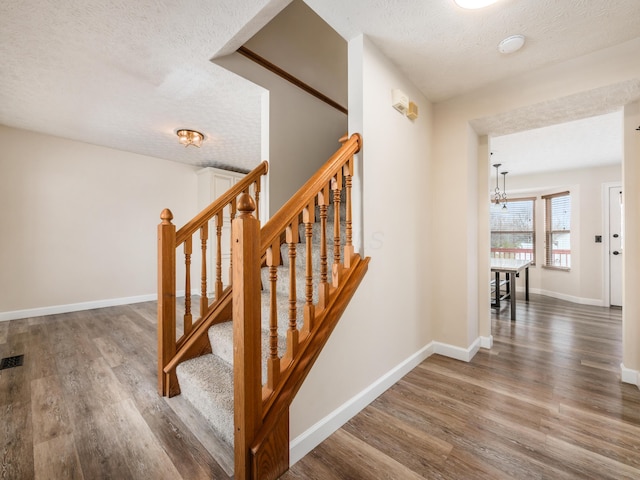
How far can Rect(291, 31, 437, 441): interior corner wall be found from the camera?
1553 millimetres

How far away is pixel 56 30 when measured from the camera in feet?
5.98

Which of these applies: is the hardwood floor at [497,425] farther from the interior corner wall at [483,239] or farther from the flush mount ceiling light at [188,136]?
the flush mount ceiling light at [188,136]

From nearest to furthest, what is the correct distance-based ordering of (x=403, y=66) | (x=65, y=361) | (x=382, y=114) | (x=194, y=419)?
1. (x=194, y=419)
2. (x=382, y=114)
3. (x=403, y=66)
4. (x=65, y=361)

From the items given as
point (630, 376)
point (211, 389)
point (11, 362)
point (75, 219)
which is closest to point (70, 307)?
point (75, 219)

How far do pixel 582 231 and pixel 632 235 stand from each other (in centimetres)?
362

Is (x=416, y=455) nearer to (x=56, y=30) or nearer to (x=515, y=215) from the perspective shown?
(x=56, y=30)

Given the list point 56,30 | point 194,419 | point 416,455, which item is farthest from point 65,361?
point 416,455

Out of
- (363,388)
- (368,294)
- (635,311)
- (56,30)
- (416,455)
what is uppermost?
(56,30)

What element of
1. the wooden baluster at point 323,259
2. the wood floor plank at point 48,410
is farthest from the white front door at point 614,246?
the wood floor plank at point 48,410

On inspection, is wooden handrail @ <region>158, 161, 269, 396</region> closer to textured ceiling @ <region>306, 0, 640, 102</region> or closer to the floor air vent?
the floor air vent

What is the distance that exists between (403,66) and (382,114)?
1.62ft

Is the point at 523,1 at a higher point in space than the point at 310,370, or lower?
higher

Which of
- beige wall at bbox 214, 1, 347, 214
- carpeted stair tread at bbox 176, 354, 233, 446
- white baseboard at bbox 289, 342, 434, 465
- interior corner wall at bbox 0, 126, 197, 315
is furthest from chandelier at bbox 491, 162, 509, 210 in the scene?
interior corner wall at bbox 0, 126, 197, 315

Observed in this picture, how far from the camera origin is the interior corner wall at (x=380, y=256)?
1553 mm
